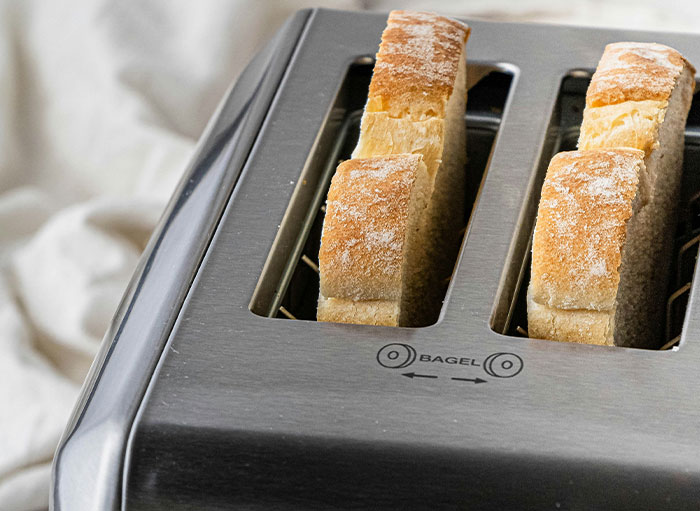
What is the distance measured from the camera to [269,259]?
631mm

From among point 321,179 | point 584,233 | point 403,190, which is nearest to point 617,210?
point 584,233

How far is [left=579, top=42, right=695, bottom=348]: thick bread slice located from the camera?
625mm

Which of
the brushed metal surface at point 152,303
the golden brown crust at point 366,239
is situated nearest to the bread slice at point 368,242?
the golden brown crust at point 366,239

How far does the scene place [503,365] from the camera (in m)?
0.54

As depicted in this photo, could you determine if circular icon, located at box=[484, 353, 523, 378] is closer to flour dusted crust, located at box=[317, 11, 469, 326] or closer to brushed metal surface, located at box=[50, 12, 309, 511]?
flour dusted crust, located at box=[317, 11, 469, 326]

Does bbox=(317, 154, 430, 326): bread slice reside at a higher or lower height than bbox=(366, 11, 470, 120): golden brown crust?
lower

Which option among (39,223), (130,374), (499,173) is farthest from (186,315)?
(39,223)

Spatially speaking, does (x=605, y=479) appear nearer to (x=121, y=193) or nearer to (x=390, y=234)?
Result: (x=390, y=234)

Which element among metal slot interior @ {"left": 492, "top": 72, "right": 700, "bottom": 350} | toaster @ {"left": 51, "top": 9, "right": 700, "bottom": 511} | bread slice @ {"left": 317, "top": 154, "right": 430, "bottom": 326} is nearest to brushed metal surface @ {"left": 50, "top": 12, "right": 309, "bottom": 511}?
toaster @ {"left": 51, "top": 9, "right": 700, "bottom": 511}

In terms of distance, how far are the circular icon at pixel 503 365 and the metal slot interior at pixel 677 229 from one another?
0.04 metres

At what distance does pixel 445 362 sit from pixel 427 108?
0.20 meters

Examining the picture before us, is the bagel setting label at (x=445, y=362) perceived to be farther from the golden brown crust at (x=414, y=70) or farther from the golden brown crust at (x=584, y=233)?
the golden brown crust at (x=414, y=70)

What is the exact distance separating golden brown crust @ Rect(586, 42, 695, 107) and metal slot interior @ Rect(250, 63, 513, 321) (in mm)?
124

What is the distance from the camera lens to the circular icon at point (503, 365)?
53cm
